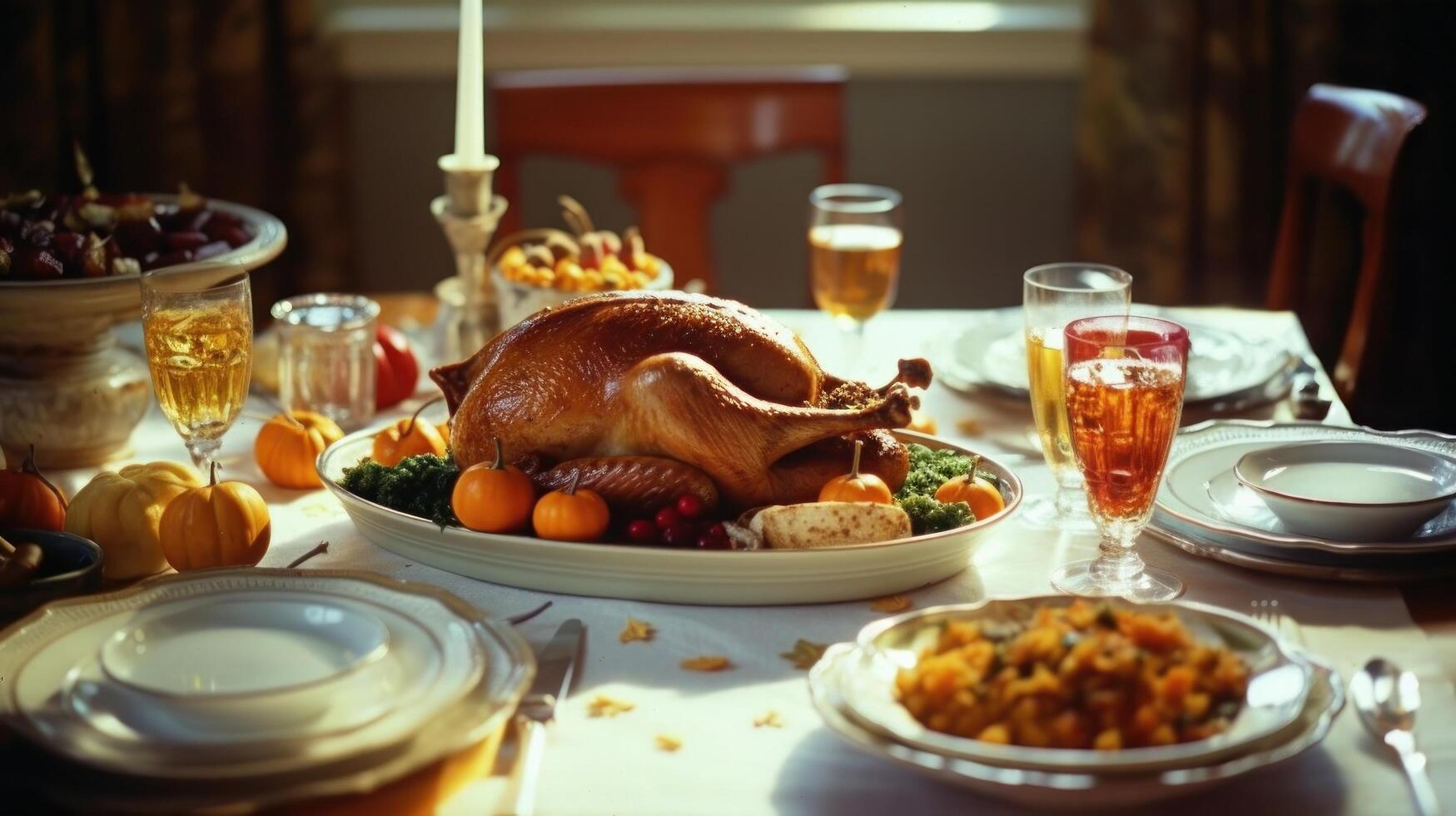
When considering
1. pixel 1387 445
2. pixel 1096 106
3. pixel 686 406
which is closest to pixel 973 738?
pixel 686 406

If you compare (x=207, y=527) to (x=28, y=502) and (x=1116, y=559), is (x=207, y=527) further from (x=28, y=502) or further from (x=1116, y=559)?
(x=1116, y=559)

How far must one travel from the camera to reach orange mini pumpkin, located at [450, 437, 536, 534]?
4.23 feet

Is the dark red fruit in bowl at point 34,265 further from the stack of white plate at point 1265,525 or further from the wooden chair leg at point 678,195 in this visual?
the wooden chair leg at point 678,195

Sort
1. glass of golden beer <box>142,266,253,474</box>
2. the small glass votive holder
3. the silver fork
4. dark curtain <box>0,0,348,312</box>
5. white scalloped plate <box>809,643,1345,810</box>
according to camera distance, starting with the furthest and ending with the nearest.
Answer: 1. dark curtain <box>0,0,348,312</box>
2. the small glass votive holder
3. glass of golden beer <box>142,266,253,474</box>
4. the silver fork
5. white scalloped plate <box>809,643,1345,810</box>

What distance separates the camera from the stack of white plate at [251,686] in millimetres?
915

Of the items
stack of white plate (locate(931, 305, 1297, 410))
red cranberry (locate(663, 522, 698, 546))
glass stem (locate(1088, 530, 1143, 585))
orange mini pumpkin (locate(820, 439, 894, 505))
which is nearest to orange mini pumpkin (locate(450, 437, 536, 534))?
red cranberry (locate(663, 522, 698, 546))

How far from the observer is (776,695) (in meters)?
1.11

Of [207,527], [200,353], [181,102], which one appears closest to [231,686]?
[207,527]

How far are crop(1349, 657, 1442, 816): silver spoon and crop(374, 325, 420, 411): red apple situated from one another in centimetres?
116

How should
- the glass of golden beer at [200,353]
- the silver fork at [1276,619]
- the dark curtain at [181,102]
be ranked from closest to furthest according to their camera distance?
the silver fork at [1276,619], the glass of golden beer at [200,353], the dark curtain at [181,102]

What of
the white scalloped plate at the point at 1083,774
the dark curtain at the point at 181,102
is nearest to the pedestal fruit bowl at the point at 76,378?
the white scalloped plate at the point at 1083,774

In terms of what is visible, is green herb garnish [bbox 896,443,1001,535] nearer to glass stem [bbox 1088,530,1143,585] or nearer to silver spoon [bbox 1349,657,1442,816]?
glass stem [bbox 1088,530,1143,585]

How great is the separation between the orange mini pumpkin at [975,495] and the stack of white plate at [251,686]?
1.47ft

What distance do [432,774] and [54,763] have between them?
0.75 ft
